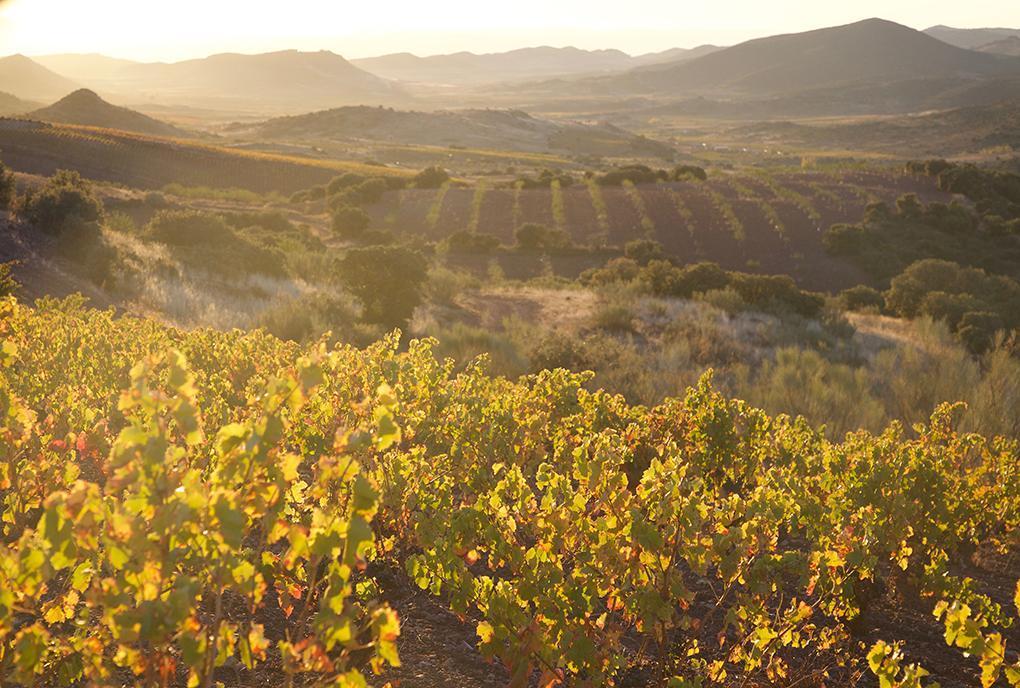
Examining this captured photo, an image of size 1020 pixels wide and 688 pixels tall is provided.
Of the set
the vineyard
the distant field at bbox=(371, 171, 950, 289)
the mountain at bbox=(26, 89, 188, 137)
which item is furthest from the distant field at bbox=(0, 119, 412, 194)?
the vineyard

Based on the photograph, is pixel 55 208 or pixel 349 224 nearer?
pixel 55 208

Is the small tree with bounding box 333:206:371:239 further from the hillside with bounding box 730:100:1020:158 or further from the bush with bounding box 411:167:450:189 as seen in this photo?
the hillside with bounding box 730:100:1020:158

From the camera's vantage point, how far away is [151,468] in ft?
6.71

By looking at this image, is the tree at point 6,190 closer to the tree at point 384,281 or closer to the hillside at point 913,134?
the tree at point 384,281

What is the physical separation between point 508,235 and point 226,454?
35.5 meters

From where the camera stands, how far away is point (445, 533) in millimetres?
4398

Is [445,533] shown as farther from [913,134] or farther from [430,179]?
[913,134]

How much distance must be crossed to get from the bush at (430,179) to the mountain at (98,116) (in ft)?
162

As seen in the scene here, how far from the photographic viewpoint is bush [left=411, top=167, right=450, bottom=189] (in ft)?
155

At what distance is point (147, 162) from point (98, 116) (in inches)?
1709

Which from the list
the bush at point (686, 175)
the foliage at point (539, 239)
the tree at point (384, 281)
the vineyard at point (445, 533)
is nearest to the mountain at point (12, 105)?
the bush at point (686, 175)

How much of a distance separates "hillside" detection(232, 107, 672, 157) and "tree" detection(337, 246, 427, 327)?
271 feet

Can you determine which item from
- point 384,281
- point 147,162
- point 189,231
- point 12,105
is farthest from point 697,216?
point 12,105

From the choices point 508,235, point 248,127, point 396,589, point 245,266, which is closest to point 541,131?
point 248,127
